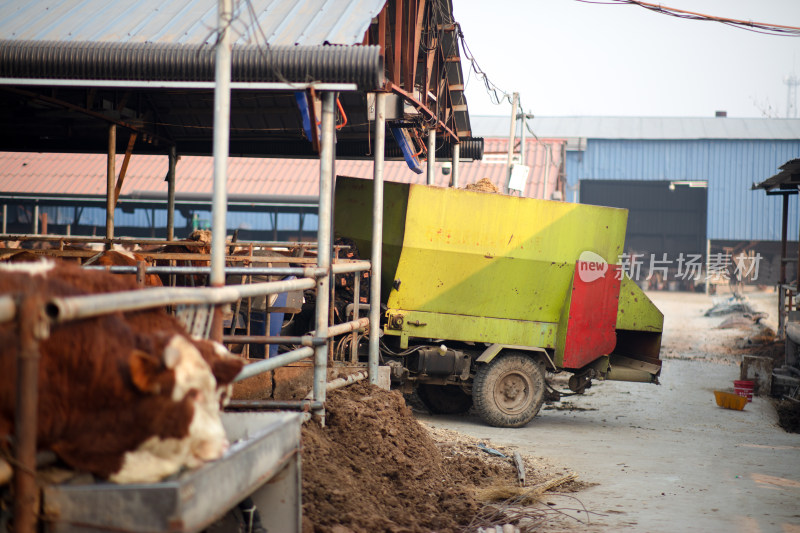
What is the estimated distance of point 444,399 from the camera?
407 inches

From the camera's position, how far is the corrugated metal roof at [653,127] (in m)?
46.3

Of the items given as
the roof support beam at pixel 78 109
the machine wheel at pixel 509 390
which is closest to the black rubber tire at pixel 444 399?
the machine wheel at pixel 509 390

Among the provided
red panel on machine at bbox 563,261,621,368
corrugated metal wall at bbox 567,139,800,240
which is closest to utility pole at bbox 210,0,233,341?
red panel on machine at bbox 563,261,621,368

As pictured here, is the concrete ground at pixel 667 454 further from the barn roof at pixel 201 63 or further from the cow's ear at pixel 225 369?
the barn roof at pixel 201 63

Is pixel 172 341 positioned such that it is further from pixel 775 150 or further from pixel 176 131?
pixel 775 150

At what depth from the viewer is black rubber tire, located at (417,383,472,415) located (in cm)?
1029

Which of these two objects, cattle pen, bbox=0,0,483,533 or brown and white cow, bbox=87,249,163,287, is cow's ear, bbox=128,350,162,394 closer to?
cattle pen, bbox=0,0,483,533

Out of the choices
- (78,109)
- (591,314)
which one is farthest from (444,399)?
(78,109)

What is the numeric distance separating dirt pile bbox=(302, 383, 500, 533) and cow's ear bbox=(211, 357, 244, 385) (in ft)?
5.31

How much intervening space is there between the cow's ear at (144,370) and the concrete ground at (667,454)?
367cm

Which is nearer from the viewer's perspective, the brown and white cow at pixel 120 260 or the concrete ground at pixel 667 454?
the concrete ground at pixel 667 454

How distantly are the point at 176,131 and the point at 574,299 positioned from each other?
620 centimetres

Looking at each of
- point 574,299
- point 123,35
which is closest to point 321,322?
point 123,35

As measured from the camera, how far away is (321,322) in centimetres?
562
